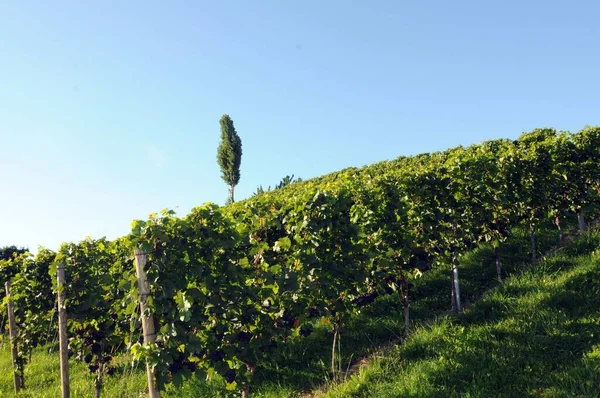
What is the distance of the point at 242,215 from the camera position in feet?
22.1

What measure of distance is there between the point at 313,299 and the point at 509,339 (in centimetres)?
266

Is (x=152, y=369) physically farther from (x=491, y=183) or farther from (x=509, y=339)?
(x=491, y=183)

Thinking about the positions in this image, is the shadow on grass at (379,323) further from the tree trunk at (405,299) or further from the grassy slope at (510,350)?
the grassy slope at (510,350)

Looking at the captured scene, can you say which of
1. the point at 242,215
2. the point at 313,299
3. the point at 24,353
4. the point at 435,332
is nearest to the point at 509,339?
the point at 435,332

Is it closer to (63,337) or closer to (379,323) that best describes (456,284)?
(379,323)

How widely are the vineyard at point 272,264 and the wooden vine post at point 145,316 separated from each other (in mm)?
10

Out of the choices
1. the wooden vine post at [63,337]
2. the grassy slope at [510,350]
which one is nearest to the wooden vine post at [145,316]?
the wooden vine post at [63,337]

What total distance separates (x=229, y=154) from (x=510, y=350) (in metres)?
42.1

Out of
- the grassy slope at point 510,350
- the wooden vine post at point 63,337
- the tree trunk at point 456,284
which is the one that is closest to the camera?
the grassy slope at point 510,350

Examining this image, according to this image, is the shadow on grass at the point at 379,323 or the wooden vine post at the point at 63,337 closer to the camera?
the wooden vine post at the point at 63,337

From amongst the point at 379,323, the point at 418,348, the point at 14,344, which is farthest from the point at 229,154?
the point at 418,348

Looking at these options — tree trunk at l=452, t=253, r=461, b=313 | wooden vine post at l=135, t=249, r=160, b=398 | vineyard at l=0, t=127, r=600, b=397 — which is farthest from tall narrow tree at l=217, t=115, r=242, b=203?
wooden vine post at l=135, t=249, r=160, b=398

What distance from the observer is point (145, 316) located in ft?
13.9

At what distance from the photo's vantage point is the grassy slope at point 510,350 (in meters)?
4.75
